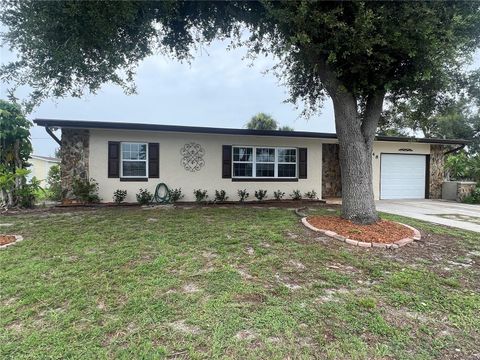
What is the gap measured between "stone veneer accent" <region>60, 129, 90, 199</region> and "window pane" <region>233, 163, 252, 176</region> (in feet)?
16.3

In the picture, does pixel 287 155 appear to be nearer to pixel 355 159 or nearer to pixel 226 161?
pixel 226 161

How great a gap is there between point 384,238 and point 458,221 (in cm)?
377

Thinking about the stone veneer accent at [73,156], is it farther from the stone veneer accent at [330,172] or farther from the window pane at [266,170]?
the stone veneer accent at [330,172]

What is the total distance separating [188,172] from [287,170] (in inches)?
149

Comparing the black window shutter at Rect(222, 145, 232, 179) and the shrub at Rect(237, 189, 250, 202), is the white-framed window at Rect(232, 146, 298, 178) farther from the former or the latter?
the shrub at Rect(237, 189, 250, 202)

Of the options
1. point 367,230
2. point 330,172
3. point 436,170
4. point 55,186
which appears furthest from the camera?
point 436,170

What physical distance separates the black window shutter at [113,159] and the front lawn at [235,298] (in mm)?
4381

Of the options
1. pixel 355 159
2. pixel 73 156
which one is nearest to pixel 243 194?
pixel 355 159

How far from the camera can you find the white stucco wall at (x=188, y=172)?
9.34 m

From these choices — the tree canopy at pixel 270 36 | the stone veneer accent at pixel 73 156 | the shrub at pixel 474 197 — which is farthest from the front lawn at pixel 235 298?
the shrub at pixel 474 197

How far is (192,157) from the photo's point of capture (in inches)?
400

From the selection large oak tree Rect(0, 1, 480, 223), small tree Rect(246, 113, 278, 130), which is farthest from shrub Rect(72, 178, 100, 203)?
small tree Rect(246, 113, 278, 130)

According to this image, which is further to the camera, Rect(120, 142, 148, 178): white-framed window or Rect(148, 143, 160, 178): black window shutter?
Rect(148, 143, 160, 178): black window shutter

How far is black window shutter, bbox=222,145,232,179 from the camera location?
10.4m
